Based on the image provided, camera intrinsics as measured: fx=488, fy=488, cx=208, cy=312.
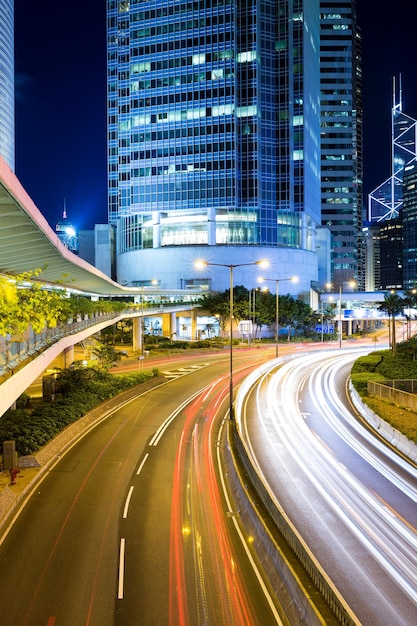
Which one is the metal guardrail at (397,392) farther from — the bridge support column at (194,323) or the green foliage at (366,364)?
the bridge support column at (194,323)

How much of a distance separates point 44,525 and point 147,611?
6.20 m

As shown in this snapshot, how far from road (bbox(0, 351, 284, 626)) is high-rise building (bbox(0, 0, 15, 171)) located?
158811 millimetres

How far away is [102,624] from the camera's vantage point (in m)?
11.0

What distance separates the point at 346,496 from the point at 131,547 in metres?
8.11

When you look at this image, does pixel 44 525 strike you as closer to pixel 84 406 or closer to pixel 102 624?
pixel 102 624

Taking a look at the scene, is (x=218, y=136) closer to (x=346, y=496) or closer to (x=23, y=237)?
(x=23, y=237)

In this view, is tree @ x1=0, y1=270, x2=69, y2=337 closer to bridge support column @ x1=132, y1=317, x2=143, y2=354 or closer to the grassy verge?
the grassy verge

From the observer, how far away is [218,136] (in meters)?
108

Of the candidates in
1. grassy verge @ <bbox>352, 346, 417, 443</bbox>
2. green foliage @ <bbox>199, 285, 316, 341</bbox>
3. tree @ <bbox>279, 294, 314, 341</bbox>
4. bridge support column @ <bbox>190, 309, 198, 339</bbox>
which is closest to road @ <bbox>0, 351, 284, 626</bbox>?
grassy verge @ <bbox>352, 346, 417, 443</bbox>

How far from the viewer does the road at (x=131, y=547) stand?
37.8ft

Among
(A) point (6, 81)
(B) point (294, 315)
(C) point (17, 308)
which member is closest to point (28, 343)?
(C) point (17, 308)

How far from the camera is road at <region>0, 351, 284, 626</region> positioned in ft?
37.8

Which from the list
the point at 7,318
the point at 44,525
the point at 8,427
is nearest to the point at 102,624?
the point at 44,525

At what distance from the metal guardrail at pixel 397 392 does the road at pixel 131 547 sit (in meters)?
14.0
